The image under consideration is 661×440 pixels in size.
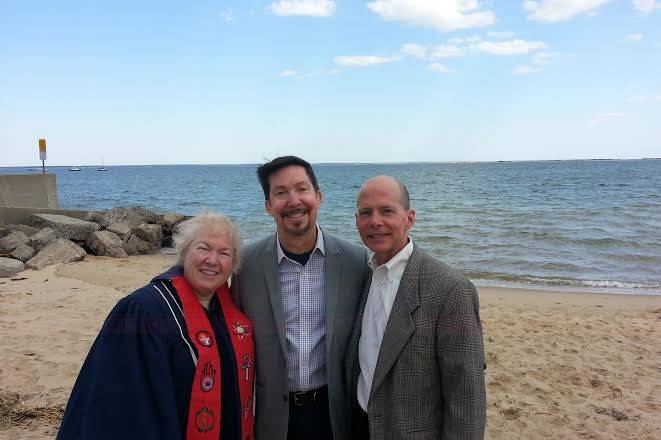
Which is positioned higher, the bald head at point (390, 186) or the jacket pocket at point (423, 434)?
the bald head at point (390, 186)

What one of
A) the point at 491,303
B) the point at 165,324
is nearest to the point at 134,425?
the point at 165,324

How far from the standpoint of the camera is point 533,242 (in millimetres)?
16156

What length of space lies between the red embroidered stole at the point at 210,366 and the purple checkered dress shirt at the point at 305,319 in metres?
0.23

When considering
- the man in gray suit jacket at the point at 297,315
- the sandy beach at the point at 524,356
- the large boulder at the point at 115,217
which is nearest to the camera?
the man in gray suit jacket at the point at 297,315

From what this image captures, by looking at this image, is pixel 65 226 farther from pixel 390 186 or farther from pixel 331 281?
pixel 390 186

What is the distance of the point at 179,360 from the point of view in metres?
2.19

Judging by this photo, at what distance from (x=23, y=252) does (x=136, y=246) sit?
3421 millimetres

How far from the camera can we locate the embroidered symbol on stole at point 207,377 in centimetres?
223

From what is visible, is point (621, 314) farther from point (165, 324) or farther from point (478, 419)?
point (165, 324)

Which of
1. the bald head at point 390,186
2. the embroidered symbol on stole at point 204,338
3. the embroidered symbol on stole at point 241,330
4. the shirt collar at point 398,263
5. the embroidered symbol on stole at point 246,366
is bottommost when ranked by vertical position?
the embroidered symbol on stole at point 246,366

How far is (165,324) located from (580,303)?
9003 millimetres

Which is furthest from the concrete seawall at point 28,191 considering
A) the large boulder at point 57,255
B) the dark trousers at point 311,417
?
the dark trousers at point 311,417

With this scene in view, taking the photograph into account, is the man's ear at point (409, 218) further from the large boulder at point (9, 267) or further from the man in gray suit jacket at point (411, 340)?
the large boulder at point (9, 267)

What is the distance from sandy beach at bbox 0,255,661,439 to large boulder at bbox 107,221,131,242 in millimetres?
4186
